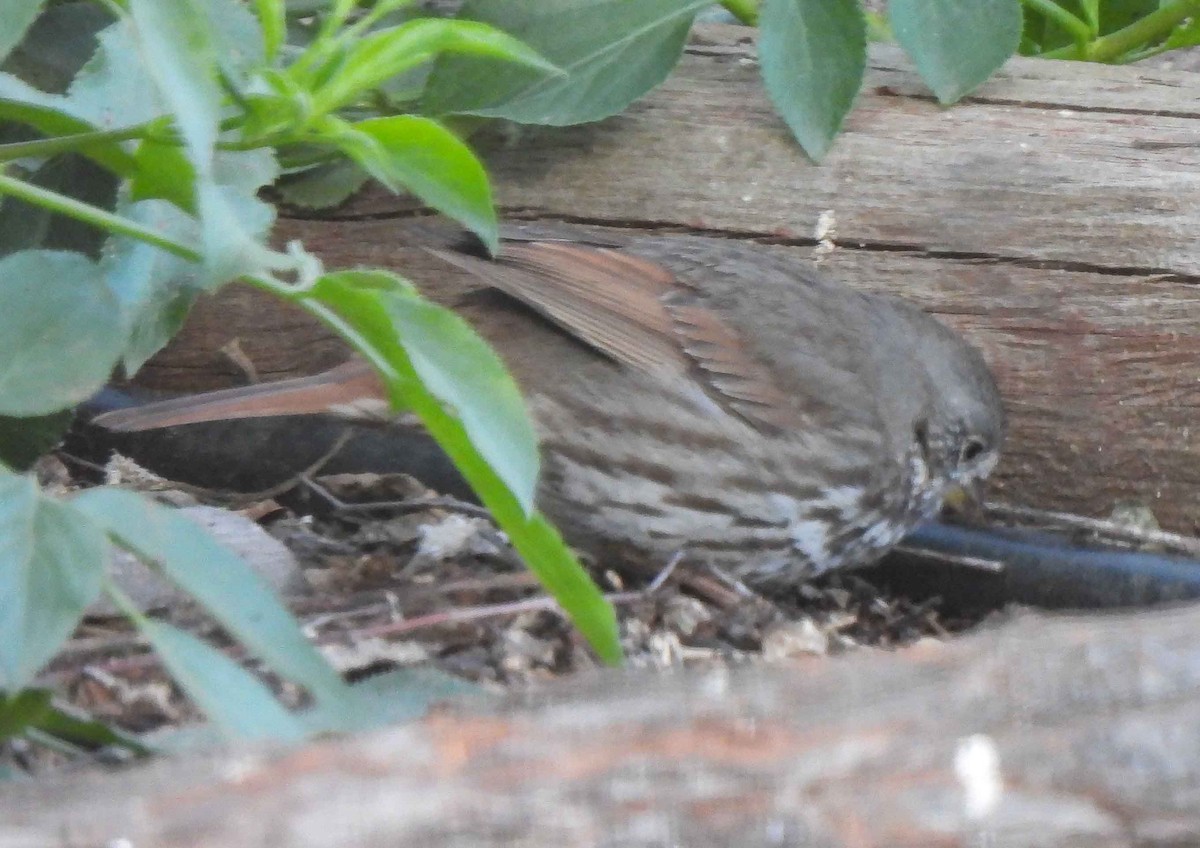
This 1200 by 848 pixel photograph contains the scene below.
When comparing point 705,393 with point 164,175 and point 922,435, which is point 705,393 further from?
point 164,175

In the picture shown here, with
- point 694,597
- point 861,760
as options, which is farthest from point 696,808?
point 694,597

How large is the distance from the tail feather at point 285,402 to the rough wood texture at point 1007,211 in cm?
28

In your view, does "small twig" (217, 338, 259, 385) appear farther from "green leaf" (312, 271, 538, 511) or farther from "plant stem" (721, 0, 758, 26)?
"green leaf" (312, 271, 538, 511)

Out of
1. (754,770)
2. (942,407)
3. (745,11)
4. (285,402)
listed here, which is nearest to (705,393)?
(942,407)

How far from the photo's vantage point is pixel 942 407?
2918mm

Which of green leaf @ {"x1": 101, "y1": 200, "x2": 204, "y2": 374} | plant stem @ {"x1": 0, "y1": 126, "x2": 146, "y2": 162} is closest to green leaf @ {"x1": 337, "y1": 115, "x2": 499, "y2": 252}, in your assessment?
plant stem @ {"x1": 0, "y1": 126, "x2": 146, "y2": 162}

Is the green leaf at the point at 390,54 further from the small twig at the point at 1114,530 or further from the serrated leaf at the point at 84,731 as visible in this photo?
the small twig at the point at 1114,530

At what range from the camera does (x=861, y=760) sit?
1099mm

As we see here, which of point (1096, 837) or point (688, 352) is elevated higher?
point (1096, 837)

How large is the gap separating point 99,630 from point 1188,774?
1.43 metres

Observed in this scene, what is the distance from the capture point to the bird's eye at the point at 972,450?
2.89 m

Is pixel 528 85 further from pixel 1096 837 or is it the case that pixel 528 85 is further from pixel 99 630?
pixel 1096 837

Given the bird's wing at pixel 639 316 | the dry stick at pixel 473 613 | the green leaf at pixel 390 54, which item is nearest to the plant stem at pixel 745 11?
the bird's wing at pixel 639 316

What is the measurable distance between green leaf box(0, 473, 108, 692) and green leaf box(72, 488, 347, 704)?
1.2 inches
